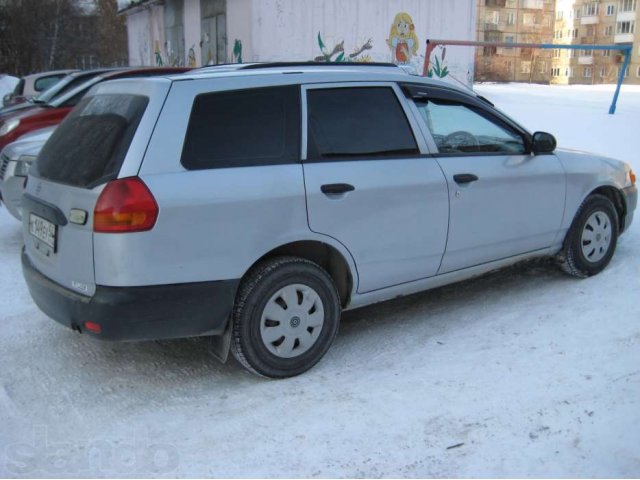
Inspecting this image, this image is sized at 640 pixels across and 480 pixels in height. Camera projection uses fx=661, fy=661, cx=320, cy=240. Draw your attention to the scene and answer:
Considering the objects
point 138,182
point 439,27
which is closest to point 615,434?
point 138,182

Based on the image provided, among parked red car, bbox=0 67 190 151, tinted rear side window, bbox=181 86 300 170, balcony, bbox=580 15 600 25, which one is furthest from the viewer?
balcony, bbox=580 15 600 25

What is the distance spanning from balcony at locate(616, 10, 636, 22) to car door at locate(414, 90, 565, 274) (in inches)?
2981

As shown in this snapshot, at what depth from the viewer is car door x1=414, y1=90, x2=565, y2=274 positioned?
433 centimetres

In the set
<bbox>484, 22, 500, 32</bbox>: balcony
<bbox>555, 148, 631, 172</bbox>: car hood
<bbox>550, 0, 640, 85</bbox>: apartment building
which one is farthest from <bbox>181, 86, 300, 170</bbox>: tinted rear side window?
<bbox>484, 22, 500, 32</bbox>: balcony

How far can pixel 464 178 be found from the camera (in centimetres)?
431

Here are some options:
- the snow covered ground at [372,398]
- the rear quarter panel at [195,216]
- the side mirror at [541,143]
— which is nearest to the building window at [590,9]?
the side mirror at [541,143]

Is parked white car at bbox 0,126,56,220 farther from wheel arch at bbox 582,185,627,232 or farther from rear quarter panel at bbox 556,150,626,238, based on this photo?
wheel arch at bbox 582,185,627,232

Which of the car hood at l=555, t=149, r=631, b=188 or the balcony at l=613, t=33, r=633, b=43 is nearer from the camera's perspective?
the car hood at l=555, t=149, r=631, b=188

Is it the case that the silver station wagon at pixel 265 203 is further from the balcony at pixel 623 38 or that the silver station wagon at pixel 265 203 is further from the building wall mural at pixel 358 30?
the balcony at pixel 623 38

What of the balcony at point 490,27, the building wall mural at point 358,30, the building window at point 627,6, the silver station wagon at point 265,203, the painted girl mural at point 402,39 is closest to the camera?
the silver station wagon at point 265,203

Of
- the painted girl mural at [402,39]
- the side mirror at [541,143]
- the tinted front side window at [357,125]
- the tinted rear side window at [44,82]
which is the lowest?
the side mirror at [541,143]

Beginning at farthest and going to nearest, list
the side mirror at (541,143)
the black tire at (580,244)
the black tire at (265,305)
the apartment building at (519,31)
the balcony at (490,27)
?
the balcony at (490,27)
the apartment building at (519,31)
the black tire at (580,244)
the side mirror at (541,143)
the black tire at (265,305)

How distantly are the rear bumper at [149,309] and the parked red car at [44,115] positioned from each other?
16.2ft

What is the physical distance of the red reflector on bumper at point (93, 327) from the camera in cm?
332
